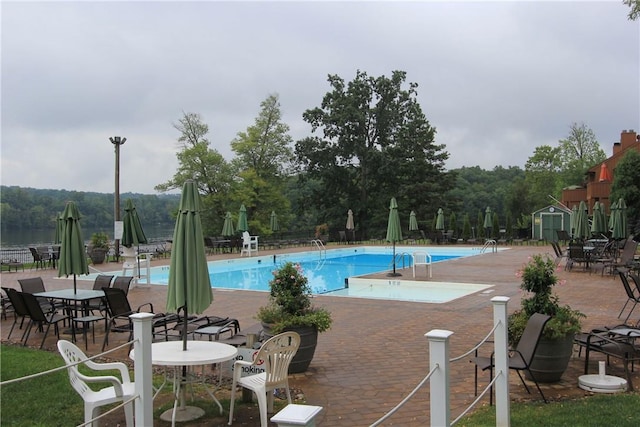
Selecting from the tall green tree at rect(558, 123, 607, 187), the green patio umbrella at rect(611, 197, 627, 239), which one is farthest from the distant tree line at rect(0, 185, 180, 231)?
the tall green tree at rect(558, 123, 607, 187)

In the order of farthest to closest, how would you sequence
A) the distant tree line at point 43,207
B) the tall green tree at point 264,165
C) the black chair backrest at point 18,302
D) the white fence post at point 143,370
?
the tall green tree at point 264,165, the distant tree line at point 43,207, the black chair backrest at point 18,302, the white fence post at point 143,370

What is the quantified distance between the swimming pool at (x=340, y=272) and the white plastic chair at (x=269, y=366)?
8.00 metres

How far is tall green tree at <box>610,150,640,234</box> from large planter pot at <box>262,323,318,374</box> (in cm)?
2425

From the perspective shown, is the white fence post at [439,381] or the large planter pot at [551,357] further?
the large planter pot at [551,357]

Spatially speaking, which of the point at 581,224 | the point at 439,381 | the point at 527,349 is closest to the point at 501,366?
the point at 527,349

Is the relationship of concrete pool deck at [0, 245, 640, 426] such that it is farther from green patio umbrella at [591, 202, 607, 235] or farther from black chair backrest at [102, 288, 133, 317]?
green patio umbrella at [591, 202, 607, 235]

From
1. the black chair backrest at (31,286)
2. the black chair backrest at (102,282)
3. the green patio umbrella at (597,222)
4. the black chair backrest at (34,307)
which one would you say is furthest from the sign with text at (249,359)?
the green patio umbrella at (597,222)

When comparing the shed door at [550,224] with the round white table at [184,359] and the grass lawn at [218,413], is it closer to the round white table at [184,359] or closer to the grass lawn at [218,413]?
the grass lawn at [218,413]

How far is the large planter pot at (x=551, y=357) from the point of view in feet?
16.6

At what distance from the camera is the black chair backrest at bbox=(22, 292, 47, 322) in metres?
7.34

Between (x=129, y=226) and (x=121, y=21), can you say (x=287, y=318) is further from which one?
(x=121, y=21)

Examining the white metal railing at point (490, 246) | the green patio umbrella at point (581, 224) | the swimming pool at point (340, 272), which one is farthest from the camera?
the white metal railing at point (490, 246)

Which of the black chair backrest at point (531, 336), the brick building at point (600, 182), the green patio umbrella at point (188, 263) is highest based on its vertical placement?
the brick building at point (600, 182)

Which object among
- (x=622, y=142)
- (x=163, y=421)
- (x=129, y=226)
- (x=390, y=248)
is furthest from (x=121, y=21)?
(x=622, y=142)
